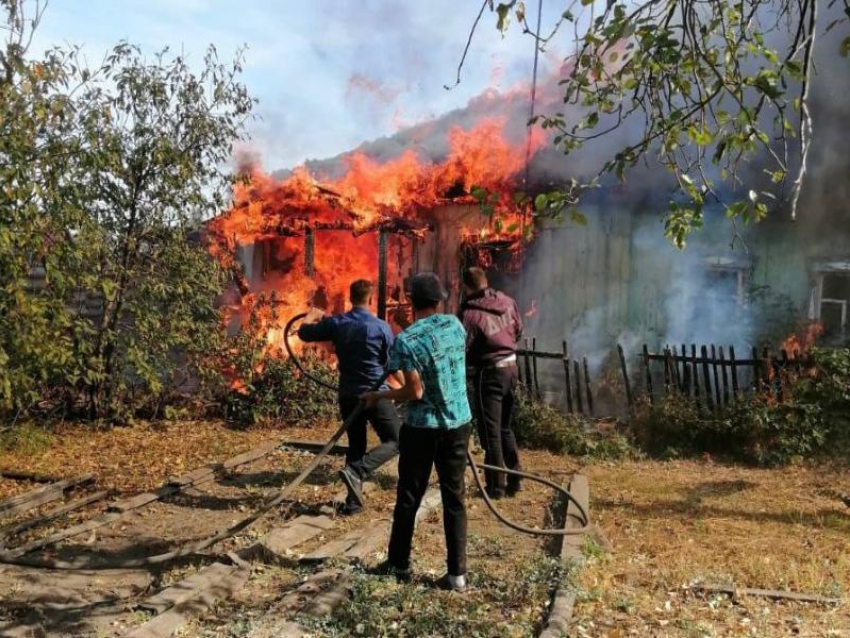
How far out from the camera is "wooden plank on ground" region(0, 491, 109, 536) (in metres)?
5.92

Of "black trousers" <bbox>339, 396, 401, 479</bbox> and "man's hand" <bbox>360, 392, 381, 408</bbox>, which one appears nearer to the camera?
"man's hand" <bbox>360, 392, 381, 408</bbox>

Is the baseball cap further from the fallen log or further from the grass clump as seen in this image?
the fallen log

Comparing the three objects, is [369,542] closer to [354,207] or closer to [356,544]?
[356,544]

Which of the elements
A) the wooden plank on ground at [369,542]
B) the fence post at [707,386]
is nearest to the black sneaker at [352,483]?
the wooden plank on ground at [369,542]

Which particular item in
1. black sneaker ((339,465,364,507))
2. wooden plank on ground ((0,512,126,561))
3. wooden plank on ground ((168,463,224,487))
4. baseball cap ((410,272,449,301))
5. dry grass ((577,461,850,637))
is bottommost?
dry grass ((577,461,850,637))

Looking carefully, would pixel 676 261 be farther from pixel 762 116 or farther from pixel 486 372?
pixel 486 372

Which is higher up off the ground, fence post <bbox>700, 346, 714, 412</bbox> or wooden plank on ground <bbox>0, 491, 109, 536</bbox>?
fence post <bbox>700, 346, 714, 412</bbox>

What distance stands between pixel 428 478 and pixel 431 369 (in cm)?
73

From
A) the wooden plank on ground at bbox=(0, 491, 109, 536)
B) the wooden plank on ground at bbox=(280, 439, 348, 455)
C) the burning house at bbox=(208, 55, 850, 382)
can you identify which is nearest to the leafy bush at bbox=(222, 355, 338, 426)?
the burning house at bbox=(208, 55, 850, 382)

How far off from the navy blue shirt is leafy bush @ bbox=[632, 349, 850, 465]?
502 centimetres

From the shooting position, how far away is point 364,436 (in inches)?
268

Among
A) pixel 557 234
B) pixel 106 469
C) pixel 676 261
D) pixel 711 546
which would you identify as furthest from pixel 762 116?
pixel 106 469

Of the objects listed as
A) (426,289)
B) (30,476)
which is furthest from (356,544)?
(30,476)

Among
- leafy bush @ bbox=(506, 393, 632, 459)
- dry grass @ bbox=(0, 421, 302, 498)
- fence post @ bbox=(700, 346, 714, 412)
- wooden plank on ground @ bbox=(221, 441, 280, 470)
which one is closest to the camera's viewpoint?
dry grass @ bbox=(0, 421, 302, 498)
